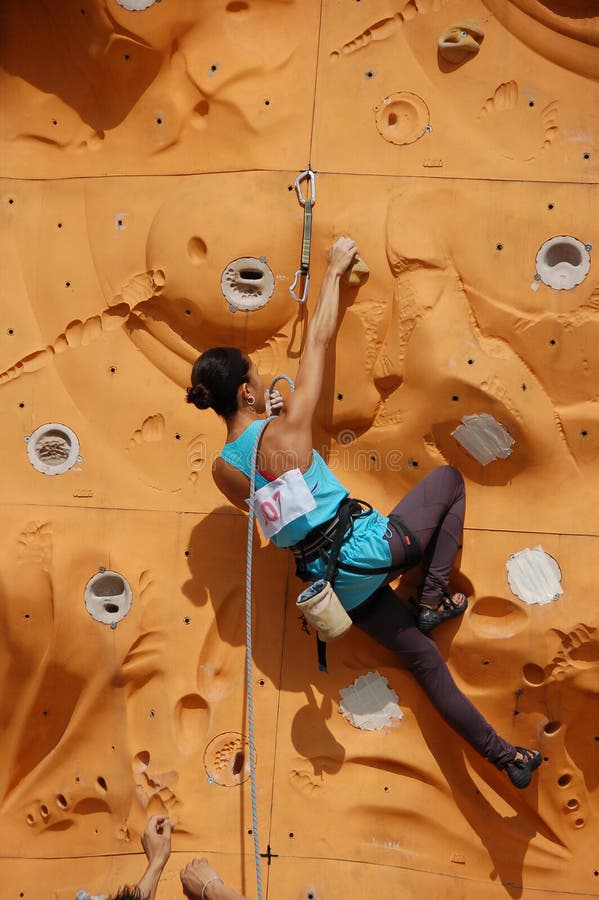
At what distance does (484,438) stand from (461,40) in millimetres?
1614

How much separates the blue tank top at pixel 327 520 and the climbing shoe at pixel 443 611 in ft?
0.87

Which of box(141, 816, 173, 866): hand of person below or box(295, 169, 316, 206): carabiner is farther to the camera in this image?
box(295, 169, 316, 206): carabiner

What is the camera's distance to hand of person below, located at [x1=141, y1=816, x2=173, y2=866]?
3092 millimetres

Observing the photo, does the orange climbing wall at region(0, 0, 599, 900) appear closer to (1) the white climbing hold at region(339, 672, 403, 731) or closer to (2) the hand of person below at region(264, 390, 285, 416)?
(1) the white climbing hold at region(339, 672, 403, 731)

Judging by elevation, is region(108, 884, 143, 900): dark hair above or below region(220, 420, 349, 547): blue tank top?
below

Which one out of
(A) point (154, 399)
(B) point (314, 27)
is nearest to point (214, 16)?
(B) point (314, 27)

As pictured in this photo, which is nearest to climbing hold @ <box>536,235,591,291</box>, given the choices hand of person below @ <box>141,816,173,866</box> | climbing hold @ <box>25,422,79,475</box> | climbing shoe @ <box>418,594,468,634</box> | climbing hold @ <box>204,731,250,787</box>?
climbing shoe @ <box>418,594,468,634</box>

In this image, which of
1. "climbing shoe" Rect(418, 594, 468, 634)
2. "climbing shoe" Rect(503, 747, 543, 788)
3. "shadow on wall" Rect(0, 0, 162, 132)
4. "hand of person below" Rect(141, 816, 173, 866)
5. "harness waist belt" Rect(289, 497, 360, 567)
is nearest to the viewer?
"hand of person below" Rect(141, 816, 173, 866)

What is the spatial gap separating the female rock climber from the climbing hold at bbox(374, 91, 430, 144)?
51cm

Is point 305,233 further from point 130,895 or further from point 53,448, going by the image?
point 130,895

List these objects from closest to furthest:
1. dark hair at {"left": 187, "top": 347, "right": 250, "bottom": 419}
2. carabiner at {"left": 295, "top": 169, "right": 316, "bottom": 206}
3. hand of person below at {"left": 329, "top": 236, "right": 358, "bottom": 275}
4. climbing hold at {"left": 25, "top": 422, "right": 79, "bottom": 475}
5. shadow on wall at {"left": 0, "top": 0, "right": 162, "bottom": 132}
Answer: dark hair at {"left": 187, "top": 347, "right": 250, "bottom": 419}
hand of person below at {"left": 329, "top": 236, "right": 358, "bottom": 275}
carabiner at {"left": 295, "top": 169, "right": 316, "bottom": 206}
climbing hold at {"left": 25, "top": 422, "right": 79, "bottom": 475}
shadow on wall at {"left": 0, "top": 0, "right": 162, "bottom": 132}

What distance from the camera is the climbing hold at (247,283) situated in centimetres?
401

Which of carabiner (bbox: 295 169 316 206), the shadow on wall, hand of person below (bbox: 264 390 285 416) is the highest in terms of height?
the shadow on wall

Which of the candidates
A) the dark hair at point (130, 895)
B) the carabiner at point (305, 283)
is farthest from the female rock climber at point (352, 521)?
the dark hair at point (130, 895)
